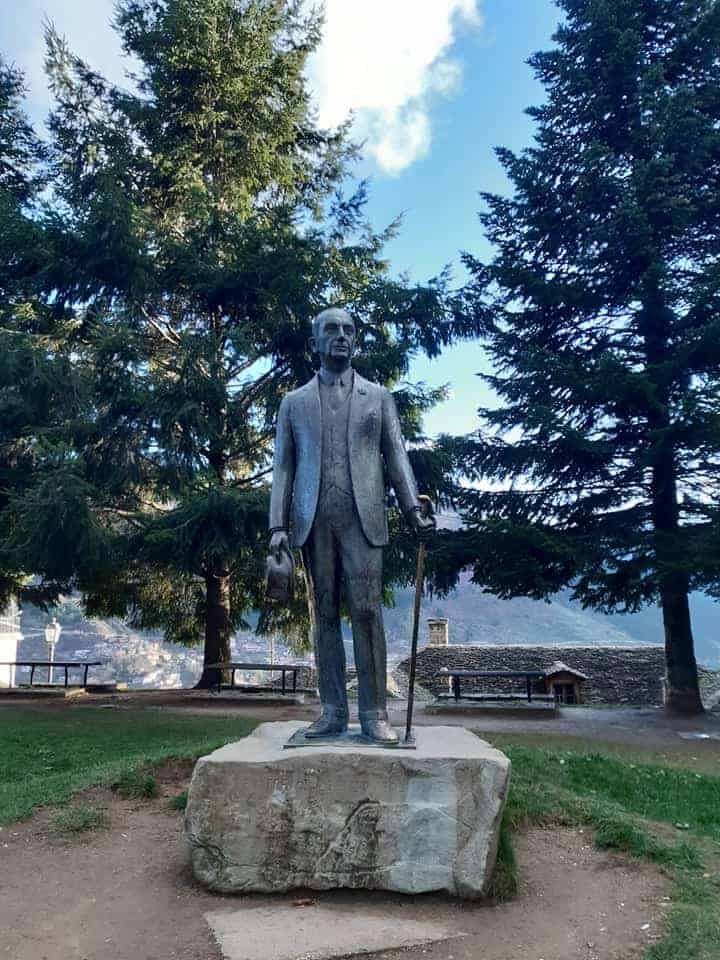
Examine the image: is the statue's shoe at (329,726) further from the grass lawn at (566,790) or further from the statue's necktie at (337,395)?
the statue's necktie at (337,395)

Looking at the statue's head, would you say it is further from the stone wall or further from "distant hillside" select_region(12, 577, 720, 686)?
"distant hillside" select_region(12, 577, 720, 686)

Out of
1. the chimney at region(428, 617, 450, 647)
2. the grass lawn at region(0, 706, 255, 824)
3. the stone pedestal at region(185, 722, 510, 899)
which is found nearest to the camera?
the stone pedestal at region(185, 722, 510, 899)

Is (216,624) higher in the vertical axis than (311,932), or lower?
higher

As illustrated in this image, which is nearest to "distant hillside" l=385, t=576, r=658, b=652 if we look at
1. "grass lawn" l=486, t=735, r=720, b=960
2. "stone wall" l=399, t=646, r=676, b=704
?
"stone wall" l=399, t=646, r=676, b=704

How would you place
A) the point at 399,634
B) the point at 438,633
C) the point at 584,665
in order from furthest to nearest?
the point at 399,634 < the point at 438,633 < the point at 584,665

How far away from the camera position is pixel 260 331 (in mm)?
15102

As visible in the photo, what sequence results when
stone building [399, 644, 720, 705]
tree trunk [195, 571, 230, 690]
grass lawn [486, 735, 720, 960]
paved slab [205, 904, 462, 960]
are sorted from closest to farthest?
paved slab [205, 904, 462, 960], grass lawn [486, 735, 720, 960], tree trunk [195, 571, 230, 690], stone building [399, 644, 720, 705]

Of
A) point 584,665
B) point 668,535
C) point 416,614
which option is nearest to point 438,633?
point 584,665

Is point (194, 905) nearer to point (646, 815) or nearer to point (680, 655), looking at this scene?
point (646, 815)

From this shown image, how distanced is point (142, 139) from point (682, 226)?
12228 mm

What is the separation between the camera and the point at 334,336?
4.80 m

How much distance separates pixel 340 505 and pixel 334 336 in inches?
44.1

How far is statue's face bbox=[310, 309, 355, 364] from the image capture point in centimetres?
480

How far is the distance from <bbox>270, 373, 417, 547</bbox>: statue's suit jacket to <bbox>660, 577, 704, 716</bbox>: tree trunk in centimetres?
1004
